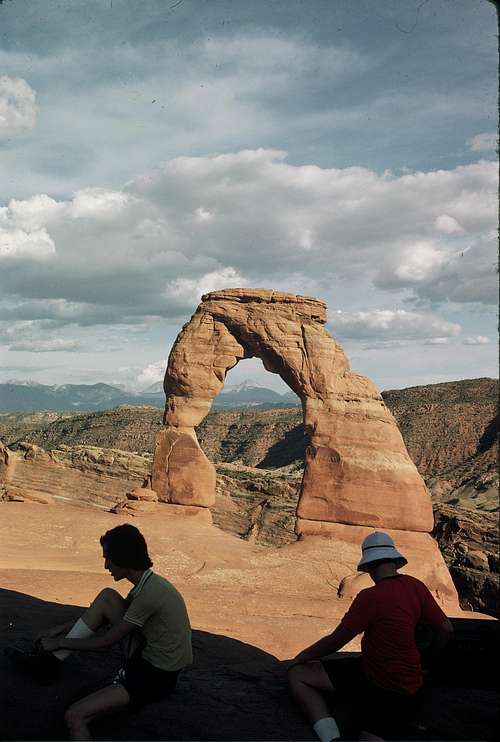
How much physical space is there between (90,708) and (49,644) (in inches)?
28.5

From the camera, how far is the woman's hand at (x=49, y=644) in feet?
15.0

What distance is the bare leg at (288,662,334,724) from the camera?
440 centimetres

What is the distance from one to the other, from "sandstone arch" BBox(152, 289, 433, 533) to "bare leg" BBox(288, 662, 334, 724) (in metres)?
12.3

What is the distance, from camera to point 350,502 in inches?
659

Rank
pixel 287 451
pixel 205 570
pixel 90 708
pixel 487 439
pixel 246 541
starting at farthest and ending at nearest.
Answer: pixel 287 451 → pixel 487 439 → pixel 246 541 → pixel 205 570 → pixel 90 708

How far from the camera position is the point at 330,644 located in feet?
14.2

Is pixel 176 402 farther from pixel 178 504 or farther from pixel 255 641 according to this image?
pixel 255 641

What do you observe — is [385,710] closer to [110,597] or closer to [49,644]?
[110,597]

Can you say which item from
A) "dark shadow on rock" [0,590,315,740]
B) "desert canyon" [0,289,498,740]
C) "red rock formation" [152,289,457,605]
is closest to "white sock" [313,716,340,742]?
"dark shadow on rock" [0,590,315,740]

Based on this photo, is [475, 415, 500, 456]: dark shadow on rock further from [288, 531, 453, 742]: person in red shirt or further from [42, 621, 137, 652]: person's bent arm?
[42, 621, 137, 652]: person's bent arm

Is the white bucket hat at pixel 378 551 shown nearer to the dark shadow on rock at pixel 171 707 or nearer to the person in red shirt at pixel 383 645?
the person in red shirt at pixel 383 645

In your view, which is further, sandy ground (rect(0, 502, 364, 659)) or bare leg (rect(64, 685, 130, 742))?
sandy ground (rect(0, 502, 364, 659))

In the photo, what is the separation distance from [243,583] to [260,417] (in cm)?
6267

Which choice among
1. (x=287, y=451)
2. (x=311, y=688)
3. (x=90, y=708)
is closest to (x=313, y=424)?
(x=311, y=688)
